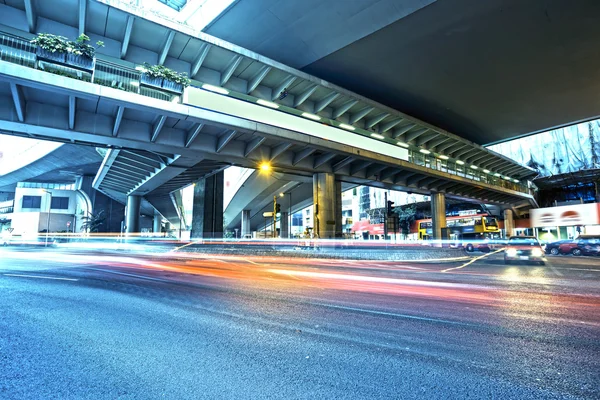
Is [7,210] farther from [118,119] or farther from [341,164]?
[341,164]

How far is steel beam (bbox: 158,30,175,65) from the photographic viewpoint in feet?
43.3

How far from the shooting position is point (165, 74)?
12.9 metres

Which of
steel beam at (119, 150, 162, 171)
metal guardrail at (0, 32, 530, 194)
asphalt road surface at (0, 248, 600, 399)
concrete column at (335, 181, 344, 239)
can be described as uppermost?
metal guardrail at (0, 32, 530, 194)

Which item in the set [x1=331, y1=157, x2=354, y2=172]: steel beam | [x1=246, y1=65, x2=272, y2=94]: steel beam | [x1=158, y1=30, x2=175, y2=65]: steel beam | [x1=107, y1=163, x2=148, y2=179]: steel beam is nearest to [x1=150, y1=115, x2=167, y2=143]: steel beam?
[x1=158, y1=30, x2=175, y2=65]: steel beam

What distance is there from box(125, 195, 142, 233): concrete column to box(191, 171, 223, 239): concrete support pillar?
12029 mm

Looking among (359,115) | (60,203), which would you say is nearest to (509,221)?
(359,115)

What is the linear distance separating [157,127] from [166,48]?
3.36 meters

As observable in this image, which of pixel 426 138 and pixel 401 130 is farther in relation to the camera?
pixel 426 138

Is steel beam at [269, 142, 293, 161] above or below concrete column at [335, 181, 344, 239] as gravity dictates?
above

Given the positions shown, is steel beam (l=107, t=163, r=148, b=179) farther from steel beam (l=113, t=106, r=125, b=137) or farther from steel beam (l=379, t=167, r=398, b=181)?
steel beam (l=379, t=167, r=398, b=181)

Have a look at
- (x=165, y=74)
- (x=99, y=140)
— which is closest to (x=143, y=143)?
(x=99, y=140)

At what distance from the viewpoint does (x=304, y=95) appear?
17531 millimetres

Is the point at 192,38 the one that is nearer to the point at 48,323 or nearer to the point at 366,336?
the point at 48,323

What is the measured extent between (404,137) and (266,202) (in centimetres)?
2475
